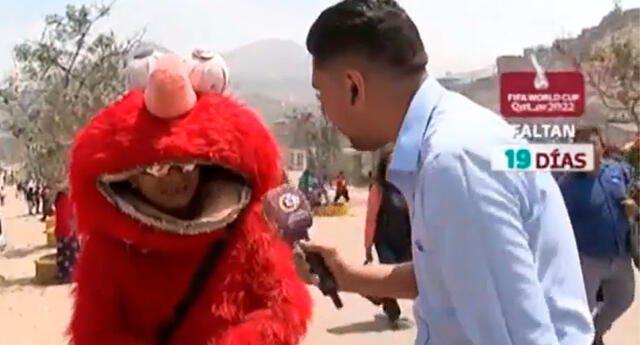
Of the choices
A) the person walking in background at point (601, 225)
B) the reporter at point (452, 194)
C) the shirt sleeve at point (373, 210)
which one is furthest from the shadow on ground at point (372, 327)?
the reporter at point (452, 194)

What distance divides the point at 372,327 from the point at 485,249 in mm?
5767

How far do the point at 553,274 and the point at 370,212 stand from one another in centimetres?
543

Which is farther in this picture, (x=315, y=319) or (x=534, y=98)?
(x=534, y=98)

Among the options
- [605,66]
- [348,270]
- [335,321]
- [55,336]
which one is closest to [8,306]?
[55,336]

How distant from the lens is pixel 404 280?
2221 mm

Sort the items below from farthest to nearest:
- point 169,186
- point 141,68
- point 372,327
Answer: point 372,327 → point 141,68 → point 169,186

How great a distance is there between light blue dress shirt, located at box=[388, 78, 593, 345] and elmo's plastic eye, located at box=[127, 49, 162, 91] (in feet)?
6.11

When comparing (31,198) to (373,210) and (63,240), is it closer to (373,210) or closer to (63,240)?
(63,240)

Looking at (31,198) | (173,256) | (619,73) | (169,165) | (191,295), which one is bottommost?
(31,198)

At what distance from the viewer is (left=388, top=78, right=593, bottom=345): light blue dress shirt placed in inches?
60.3

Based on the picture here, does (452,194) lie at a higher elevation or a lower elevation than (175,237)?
higher

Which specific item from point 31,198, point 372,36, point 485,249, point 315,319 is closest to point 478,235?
point 485,249

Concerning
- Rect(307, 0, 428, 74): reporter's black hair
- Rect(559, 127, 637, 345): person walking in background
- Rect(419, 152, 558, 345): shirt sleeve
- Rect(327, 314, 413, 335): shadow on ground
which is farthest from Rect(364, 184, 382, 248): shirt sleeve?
Rect(419, 152, 558, 345): shirt sleeve

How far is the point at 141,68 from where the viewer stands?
3.46 m
